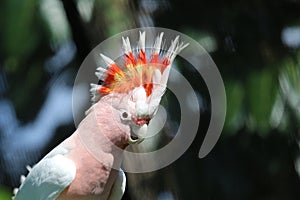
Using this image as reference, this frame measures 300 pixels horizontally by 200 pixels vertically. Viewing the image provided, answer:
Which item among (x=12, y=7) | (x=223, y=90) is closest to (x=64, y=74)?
(x=12, y=7)

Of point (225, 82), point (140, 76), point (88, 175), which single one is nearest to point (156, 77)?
point (140, 76)

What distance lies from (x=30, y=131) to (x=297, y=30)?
59cm

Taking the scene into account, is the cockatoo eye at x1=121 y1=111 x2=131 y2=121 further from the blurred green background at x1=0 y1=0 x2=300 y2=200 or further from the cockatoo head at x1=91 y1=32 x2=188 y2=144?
the blurred green background at x1=0 y1=0 x2=300 y2=200

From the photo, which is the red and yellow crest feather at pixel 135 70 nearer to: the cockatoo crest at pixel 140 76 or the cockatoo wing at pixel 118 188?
the cockatoo crest at pixel 140 76

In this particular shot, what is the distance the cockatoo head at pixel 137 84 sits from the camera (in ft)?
3.37

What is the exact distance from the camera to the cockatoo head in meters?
1.03

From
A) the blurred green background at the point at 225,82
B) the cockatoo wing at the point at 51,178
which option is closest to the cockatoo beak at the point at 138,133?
the cockatoo wing at the point at 51,178

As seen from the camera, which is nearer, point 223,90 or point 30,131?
point 223,90

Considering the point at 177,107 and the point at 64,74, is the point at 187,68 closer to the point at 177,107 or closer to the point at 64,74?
the point at 177,107

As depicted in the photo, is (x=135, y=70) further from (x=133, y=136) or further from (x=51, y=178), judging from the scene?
(x=51, y=178)

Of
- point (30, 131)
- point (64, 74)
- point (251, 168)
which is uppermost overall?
point (64, 74)

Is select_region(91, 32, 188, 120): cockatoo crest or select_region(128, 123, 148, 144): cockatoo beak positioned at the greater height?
select_region(91, 32, 188, 120): cockatoo crest

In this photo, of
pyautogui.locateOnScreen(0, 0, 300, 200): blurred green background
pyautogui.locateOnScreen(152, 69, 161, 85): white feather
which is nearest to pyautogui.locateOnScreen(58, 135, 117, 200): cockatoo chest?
pyautogui.locateOnScreen(152, 69, 161, 85): white feather

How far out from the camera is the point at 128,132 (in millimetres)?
1053
